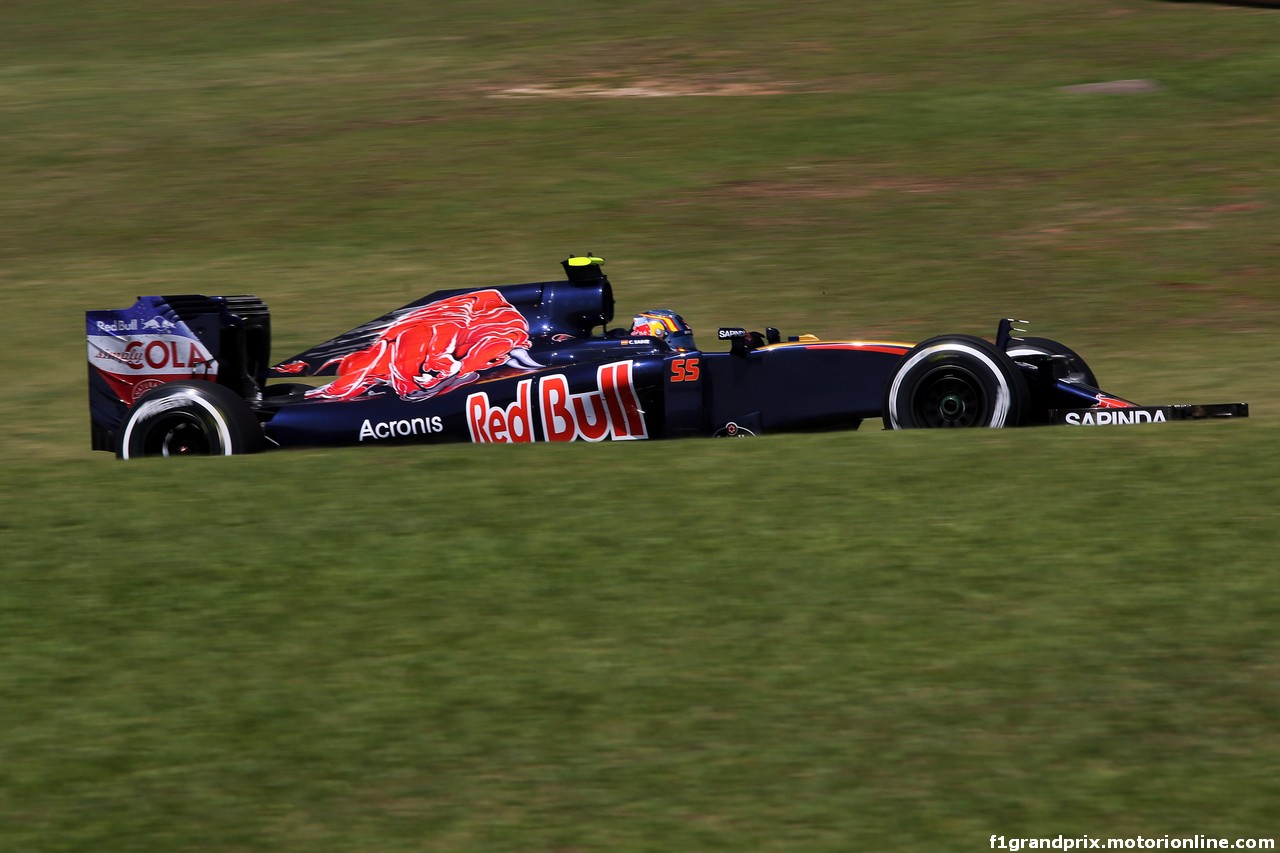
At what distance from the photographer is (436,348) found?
994cm

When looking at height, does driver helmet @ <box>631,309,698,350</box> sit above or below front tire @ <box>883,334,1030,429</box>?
above

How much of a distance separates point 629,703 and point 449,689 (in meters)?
0.64

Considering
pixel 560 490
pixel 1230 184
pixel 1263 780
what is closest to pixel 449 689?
pixel 560 490

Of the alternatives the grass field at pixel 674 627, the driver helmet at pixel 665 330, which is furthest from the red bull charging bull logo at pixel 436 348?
the grass field at pixel 674 627

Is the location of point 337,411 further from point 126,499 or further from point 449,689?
point 449,689

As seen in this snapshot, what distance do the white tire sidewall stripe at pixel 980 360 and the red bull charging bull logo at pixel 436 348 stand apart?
2545 millimetres

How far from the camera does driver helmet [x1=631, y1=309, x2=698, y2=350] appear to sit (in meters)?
9.52

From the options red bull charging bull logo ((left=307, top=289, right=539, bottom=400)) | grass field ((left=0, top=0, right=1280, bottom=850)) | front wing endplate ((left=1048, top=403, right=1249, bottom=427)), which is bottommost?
grass field ((left=0, top=0, right=1280, bottom=850))

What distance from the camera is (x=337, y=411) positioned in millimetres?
9266

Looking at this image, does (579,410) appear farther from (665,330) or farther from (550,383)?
(665,330)

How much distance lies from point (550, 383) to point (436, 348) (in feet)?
4.81

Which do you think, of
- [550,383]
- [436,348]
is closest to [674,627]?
[550,383]

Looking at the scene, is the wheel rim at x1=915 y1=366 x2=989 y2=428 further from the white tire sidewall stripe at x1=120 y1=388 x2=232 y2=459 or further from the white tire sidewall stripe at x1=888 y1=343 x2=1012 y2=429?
the white tire sidewall stripe at x1=120 y1=388 x2=232 y2=459

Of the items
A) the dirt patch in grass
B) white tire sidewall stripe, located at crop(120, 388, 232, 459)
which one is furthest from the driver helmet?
the dirt patch in grass
